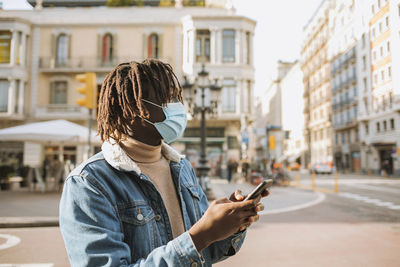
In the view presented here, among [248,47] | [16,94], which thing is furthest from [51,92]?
[248,47]

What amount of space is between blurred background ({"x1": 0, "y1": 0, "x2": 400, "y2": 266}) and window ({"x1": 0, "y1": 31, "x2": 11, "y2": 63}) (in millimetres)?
129

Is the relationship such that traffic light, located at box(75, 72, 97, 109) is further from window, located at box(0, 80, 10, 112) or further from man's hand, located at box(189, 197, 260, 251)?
window, located at box(0, 80, 10, 112)

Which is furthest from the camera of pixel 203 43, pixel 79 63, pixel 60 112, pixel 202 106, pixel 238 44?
pixel 79 63

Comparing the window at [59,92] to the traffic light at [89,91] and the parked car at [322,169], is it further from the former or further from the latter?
the parked car at [322,169]

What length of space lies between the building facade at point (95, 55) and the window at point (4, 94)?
63 mm

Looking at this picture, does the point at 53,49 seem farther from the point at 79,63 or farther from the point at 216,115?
the point at 216,115

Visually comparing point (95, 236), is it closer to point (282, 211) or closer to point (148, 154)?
point (148, 154)

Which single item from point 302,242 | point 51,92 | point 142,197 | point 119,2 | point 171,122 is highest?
point 119,2

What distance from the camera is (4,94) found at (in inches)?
890

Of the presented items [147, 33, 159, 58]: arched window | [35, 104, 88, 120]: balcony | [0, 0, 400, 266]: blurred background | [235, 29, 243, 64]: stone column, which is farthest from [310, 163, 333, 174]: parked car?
[35, 104, 88, 120]: balcony

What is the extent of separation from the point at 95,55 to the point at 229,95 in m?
10.7

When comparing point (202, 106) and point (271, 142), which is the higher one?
point (202, 106)

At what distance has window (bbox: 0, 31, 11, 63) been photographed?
20230 mm

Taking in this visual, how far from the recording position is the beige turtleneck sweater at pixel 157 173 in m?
1.47
